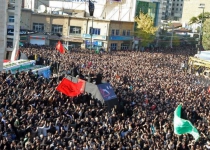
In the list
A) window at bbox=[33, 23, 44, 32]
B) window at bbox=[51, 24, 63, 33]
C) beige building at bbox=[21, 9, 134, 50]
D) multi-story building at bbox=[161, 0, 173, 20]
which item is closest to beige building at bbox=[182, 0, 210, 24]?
multi-story building at bbox=[161, 0, 173, 20]

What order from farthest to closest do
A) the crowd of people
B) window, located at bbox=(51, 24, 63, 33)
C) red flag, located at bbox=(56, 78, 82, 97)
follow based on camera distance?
window, located at bbox=(51, 24, 63, 33) → red flag, located at bbox=(56, 78, 82, 97) → the crowd of people

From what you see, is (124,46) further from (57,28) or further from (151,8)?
(151,8)

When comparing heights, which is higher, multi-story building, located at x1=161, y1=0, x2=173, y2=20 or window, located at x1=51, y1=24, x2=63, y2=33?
multi-story building, located at x1=161, y1=0, x2=173, y2=20

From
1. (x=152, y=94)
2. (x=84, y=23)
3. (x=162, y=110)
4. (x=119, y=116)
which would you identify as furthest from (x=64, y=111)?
(x=84, y=23)

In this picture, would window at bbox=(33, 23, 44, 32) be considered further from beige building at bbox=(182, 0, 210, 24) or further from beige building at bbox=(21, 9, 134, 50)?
beige building at bbox=(182, 0, 210, 24)

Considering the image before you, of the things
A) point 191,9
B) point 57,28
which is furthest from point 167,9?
point 57,28

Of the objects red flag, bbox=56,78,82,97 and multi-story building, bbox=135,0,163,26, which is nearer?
red flag, bbox=56,78,82,97

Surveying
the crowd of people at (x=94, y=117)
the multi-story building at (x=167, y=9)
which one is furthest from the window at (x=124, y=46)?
the multi-story building at (x=167, y=9)

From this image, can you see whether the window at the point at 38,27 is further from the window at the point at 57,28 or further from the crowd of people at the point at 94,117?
the crowd of people at the point at 94,117
